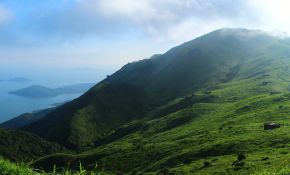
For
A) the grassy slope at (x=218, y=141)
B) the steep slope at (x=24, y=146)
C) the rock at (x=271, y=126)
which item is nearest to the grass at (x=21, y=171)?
the grassy slope at (x=218, y=141)

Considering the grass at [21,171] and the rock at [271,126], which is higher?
the grass at [21,171]

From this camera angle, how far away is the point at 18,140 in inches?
7234

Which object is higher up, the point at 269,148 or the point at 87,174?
the point at 87,174

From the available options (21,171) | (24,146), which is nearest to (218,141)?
(21,171)

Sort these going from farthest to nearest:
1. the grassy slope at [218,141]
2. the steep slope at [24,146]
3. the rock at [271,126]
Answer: the steep slope at [24,146] → the rock at [271,126] → the grassy slope at [218,141]

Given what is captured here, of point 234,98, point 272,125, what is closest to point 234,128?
point 272,125

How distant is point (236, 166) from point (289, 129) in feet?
85.5

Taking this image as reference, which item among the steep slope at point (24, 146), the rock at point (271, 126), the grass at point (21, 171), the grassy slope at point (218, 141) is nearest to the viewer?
the grass at point (21, 171)

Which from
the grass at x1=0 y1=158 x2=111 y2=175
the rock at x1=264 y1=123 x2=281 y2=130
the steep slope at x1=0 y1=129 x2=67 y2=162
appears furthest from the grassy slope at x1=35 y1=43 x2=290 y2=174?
the steep slope at x1=0 y1=129 x2=67 y2=162

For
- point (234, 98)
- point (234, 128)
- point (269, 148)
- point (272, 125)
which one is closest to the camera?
point (269, 148)

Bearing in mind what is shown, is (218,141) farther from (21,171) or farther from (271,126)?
(21,171)

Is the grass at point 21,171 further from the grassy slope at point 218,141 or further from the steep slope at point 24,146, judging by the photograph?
the steep slope at point 24,146

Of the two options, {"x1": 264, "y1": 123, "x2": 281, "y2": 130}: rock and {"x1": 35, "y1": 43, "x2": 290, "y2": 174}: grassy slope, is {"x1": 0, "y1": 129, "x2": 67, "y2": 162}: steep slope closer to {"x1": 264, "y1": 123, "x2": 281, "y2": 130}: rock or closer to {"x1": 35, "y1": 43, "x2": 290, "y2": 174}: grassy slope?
{"x1": 35, "y1": 43, "x2": 290, "y2": 174}: grassy slope

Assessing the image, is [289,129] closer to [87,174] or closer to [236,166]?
[236,166]
